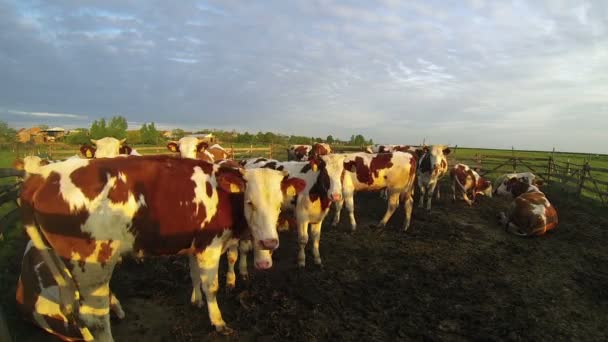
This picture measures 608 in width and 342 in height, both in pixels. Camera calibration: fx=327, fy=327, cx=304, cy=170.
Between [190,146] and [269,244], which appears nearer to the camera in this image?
[269,244]

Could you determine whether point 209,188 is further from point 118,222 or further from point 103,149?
point 103,149

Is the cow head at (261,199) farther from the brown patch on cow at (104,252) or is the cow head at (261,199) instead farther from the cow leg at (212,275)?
the brown patch on cow at (104,252)

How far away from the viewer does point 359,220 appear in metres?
9.57

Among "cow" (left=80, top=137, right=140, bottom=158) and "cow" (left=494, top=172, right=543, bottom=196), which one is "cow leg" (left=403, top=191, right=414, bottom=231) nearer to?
"cow" (left=494, top=172, right=543, bottom=196)

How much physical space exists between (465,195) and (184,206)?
36.3 feet

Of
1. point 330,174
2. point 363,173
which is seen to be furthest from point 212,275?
point 363,173

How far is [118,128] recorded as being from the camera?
5588cm

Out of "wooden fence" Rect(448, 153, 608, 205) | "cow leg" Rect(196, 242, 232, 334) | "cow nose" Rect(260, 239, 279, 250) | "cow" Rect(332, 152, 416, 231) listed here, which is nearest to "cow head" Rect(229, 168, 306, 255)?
"cow nose" Rect(260, 239, 279, 250)

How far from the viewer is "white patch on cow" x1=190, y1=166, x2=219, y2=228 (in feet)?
12.0

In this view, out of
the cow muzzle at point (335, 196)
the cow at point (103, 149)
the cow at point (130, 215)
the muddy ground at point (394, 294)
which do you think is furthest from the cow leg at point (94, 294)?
the cow at point (103, 149)

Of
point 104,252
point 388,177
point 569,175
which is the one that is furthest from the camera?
point 569,175

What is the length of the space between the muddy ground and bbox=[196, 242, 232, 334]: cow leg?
0.43 feet

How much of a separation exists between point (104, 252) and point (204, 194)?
43.2 inches

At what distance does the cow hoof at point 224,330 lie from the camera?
3955mm
